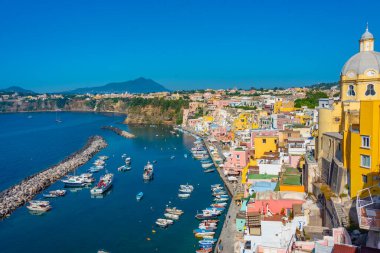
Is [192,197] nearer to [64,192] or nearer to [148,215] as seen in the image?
[148,215]

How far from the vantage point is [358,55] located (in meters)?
16.4

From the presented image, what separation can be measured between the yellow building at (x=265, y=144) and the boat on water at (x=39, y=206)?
48.5 ft

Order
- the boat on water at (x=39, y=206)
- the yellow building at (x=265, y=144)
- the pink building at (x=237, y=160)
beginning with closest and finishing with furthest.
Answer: the boat on water at (x=39, y=206)
the yellow building at (x=265, y=144)
the pink building at (x=237, y=160)

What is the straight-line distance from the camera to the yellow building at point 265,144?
27.4 m

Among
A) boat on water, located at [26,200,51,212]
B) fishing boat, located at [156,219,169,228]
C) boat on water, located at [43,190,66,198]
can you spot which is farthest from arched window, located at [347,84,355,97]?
boat on water, located at [43,190,66,198]

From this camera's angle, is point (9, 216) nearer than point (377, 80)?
No

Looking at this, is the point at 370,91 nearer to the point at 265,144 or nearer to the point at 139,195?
the point at 265,144

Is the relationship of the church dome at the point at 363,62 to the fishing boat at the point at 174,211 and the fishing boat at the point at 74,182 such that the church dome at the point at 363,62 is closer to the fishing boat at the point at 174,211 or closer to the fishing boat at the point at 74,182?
the fishing boat at the point at 174,211

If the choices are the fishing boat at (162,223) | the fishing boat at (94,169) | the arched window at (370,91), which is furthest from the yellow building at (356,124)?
the fishing boat at (94,169)

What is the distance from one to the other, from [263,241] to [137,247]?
784cm

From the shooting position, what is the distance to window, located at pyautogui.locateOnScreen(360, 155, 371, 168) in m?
12.1

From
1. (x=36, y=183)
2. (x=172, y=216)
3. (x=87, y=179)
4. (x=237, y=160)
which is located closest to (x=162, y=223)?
(x=172, y=216)

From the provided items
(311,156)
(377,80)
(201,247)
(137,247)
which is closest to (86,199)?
(137,247)

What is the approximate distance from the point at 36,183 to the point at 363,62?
2674cm
